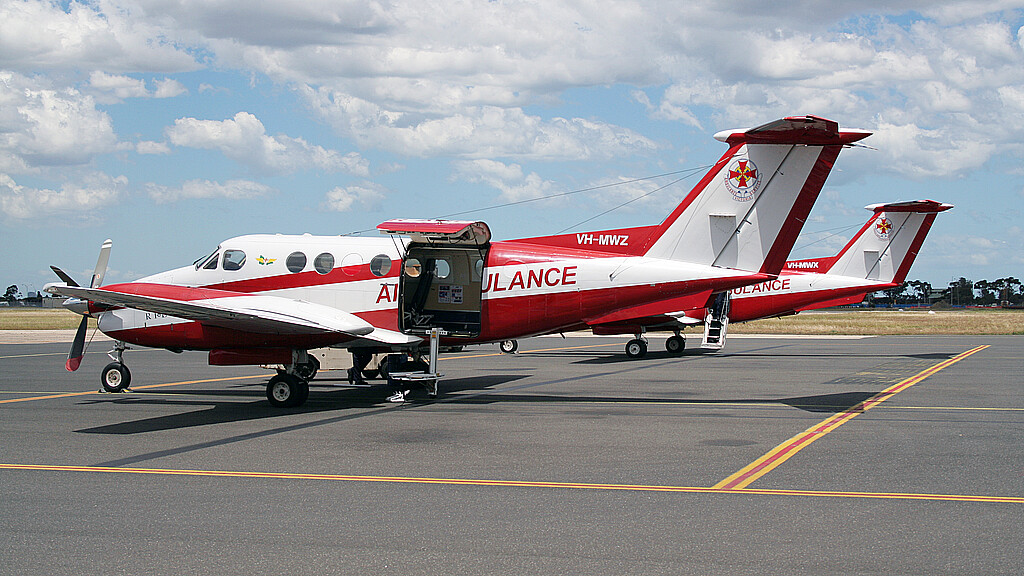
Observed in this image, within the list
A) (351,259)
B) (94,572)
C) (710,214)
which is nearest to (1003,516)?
(94,572)

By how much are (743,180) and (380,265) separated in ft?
22.6

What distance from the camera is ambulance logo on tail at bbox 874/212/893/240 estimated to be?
1314 inches

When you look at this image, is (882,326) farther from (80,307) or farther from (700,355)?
(80,307)

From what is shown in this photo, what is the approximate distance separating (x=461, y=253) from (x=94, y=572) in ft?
36.1

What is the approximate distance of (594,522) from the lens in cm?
725

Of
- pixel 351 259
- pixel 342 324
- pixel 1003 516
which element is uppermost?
pixel 351 259

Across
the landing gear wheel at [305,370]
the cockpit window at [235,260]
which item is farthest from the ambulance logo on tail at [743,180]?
the cockpit window at [235,260]

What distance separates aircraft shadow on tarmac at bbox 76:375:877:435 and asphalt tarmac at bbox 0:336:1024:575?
3.8 inches

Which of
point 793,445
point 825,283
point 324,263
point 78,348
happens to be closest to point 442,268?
point 324,263

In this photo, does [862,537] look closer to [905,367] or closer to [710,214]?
[710,214]

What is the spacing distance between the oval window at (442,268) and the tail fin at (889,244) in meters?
22.0

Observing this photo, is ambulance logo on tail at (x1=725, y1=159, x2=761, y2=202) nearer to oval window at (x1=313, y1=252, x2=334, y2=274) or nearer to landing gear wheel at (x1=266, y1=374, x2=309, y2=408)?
oval window at (x1=313, y1=252, x2=334, y2=274)

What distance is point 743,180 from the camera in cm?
1580

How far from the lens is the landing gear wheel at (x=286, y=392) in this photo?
587 inches
